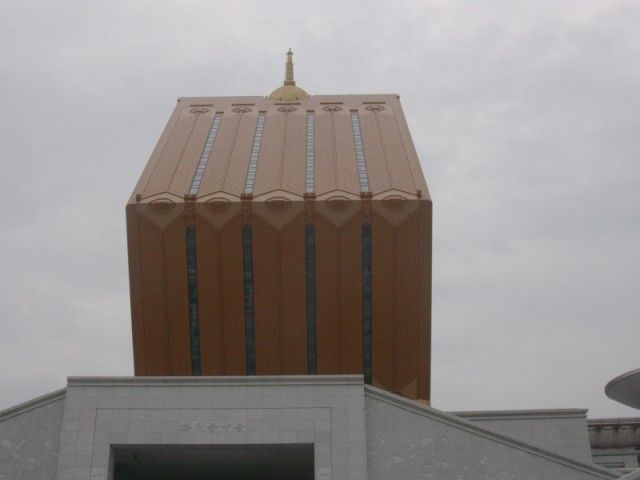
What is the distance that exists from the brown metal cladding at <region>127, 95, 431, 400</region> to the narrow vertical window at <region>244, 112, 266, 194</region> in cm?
31

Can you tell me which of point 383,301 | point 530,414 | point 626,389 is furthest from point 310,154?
point 626,389

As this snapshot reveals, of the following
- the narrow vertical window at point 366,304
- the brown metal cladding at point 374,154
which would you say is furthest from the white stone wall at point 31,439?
the brown metal cladding at point 374,154

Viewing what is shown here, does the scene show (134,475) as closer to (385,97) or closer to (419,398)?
(419,398)

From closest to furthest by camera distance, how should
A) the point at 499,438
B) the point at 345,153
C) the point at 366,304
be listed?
the point at 499,438 → the point at 366,304 → the point at 345,153

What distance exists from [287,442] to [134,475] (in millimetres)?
7706

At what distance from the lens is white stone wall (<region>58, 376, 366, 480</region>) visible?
3441 centimetres

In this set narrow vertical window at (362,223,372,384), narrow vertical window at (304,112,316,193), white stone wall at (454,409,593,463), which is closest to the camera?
white stone wall at (454,409,593,463)

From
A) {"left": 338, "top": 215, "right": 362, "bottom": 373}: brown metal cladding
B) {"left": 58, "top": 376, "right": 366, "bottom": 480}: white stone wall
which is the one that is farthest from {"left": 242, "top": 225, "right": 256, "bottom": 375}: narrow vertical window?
{"left": 58, "top": 376, "right": 366, "bottom": 480}: white stone wall

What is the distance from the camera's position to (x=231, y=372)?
155 ft

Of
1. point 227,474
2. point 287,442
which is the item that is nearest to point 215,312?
point 227,474

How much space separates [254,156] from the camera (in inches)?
1999

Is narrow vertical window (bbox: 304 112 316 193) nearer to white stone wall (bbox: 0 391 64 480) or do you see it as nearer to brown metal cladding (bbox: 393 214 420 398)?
brown metal cladding (bbox: 393 214 420 398)

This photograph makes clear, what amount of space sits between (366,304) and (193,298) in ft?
25.9

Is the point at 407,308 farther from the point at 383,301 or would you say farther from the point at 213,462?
the point at 213,462
